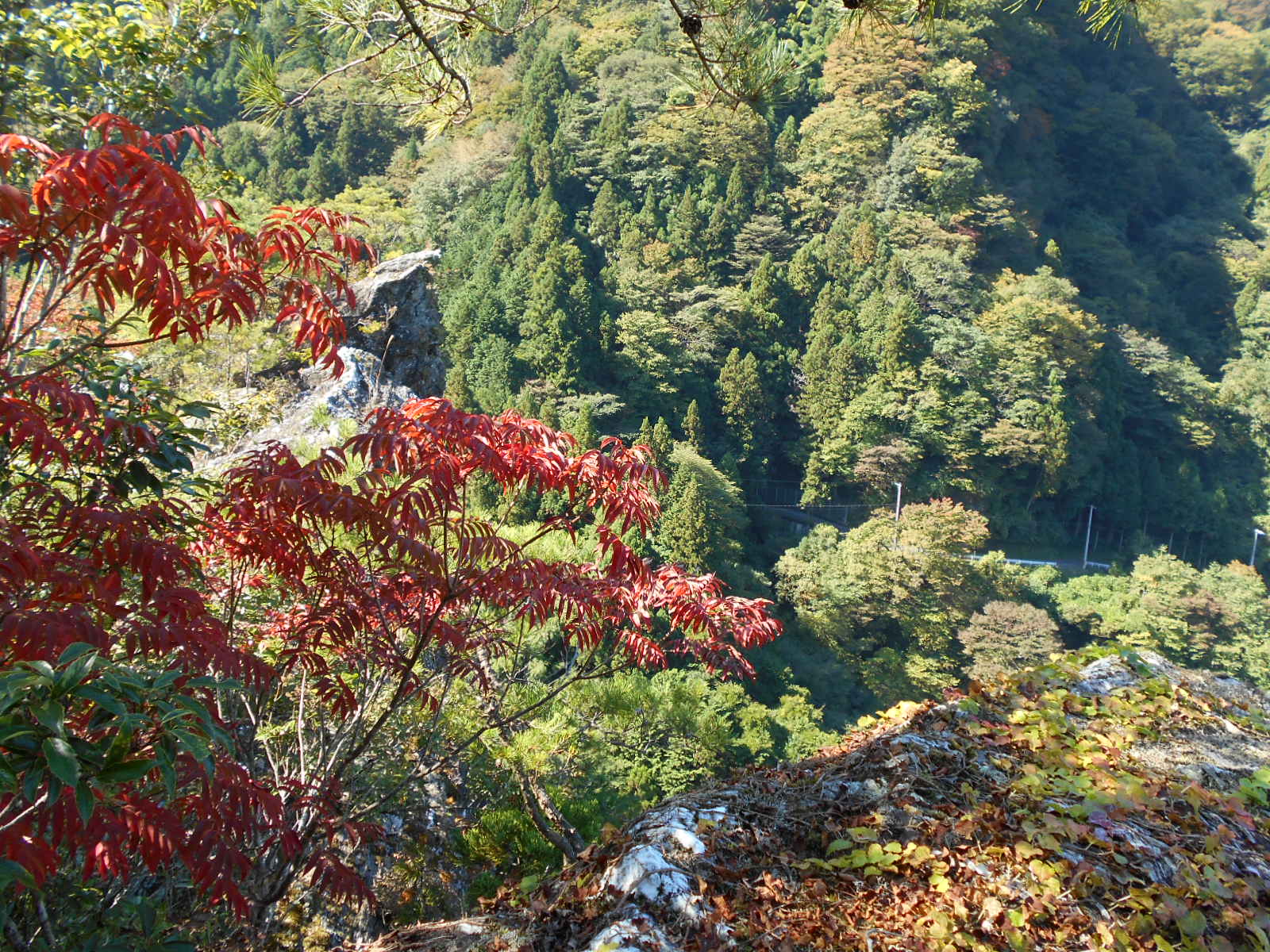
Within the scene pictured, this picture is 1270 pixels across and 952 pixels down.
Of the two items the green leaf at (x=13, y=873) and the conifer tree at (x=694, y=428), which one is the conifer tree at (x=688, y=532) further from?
the green leaf at (x=13, y=873)

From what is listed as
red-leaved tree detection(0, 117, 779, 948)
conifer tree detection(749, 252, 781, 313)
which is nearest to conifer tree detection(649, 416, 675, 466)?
conifer tree detection(749, 252, 781, 313)

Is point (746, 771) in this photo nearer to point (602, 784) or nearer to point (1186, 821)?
point (1186, 821)

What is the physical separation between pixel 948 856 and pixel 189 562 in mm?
1675

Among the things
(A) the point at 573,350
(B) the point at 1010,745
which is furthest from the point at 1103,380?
(B) the point at 1010,745

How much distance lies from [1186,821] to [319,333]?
2.30 meters

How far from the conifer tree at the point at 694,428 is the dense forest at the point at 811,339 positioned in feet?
0.30

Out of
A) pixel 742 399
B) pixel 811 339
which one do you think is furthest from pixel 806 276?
pixel 742 399

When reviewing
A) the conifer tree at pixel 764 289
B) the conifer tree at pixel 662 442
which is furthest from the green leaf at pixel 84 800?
the conifer tree at pixel 764 289

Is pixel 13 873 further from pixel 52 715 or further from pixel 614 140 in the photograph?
pixel 614 140

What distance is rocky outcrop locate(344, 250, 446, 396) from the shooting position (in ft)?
25.9

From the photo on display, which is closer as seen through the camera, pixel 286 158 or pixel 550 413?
pixel 550 413

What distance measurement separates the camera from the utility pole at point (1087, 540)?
80.4 feet

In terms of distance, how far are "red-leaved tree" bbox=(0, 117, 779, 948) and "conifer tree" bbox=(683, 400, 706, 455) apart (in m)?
18.1

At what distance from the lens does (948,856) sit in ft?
6.17
